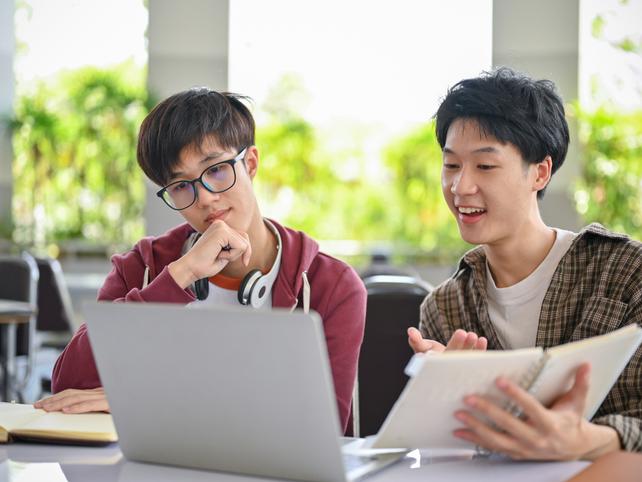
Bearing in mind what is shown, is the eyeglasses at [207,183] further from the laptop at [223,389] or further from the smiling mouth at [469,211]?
the laptop at [223,389]

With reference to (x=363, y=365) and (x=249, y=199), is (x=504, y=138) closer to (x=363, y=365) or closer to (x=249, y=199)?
(x=249, y=199)

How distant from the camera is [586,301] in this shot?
1.65 m

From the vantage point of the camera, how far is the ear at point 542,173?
1.75 metres

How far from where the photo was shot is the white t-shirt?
1727 millimetres

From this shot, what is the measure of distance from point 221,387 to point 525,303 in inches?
32.8

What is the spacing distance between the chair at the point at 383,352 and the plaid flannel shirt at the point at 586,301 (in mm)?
344

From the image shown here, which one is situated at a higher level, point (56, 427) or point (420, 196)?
point (56, 427)

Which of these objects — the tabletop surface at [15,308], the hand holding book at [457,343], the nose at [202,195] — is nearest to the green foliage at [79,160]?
the tabletop surface at [15,308]

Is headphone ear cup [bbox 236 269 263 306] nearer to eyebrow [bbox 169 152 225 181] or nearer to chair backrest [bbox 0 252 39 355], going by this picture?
eyebrow [bbox 169 152 225 181]

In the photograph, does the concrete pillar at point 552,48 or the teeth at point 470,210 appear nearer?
the teeth at point 470,210

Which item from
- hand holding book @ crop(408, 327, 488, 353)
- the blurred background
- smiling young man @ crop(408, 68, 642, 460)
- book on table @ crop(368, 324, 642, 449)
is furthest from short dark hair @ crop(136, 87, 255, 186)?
the blurred background

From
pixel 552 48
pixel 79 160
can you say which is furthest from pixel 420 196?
pixel 79 160

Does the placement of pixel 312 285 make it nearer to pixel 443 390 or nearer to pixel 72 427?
pixel 72 427

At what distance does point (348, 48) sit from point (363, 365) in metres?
4.09
